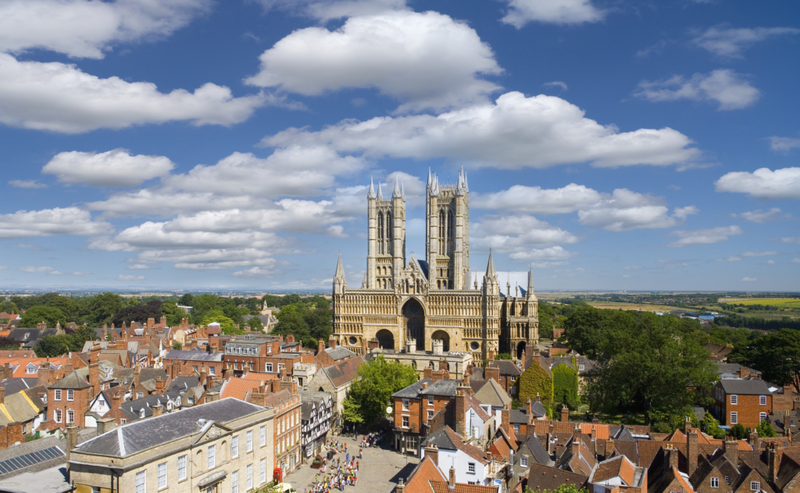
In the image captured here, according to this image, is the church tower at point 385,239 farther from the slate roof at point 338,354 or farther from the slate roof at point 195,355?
the slate roof at point 195,355

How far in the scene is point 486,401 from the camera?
160 feet

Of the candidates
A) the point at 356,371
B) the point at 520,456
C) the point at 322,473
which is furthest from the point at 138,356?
the point at 520,456

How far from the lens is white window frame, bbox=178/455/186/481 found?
1224 inches

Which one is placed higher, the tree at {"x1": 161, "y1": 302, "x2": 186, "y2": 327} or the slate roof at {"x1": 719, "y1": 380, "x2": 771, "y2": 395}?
the tree at {"x1": 161, "y1": 302, "x2": 186, "y2": 327}

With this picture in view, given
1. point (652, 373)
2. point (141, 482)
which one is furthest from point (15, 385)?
point (652, 373)

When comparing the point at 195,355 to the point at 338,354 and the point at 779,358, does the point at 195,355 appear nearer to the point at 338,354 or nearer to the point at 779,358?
the point at 338,354

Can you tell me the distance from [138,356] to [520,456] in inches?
2121

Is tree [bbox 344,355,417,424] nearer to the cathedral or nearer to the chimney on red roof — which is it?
the chimney on red roof

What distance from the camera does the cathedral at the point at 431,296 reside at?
98.1 metres

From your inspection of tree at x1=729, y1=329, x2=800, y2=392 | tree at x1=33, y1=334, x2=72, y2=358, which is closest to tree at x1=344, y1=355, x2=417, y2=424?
tree at x1=729, y1=329, x2=800, y2=392

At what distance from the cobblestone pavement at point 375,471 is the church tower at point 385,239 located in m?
61.1

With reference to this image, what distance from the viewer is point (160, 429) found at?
31.5 m

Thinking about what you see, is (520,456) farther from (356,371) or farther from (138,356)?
(138,356)

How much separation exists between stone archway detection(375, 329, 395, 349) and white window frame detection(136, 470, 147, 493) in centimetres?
7695
